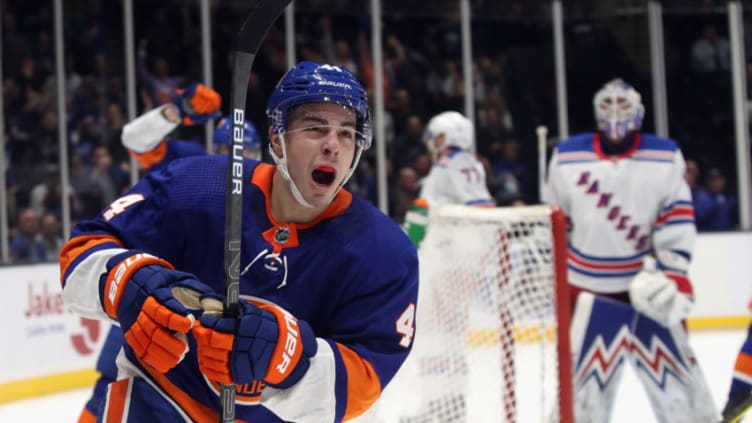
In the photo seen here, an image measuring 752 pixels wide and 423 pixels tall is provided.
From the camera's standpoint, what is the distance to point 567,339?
270 centimetres

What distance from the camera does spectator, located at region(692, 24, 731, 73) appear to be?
25.9 ft

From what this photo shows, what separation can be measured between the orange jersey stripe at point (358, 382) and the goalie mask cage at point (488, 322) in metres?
1.23

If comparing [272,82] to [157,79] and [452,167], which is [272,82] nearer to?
[157,79]

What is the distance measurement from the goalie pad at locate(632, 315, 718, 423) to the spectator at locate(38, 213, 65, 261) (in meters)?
3.46

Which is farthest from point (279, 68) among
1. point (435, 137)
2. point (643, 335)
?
point (643, 335)

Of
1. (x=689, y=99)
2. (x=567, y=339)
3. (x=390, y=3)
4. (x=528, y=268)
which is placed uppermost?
(x=390, y=3)

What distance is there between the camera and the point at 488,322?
314cm

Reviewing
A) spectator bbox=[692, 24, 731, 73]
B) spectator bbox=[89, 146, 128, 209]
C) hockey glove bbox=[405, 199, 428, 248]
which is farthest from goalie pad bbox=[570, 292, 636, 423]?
spectator bbox=[692, 24, 731, 73]

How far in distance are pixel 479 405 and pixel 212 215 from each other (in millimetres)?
1689

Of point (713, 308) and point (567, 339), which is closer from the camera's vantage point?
point (567, 339)

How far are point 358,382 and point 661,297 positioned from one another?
1735mm

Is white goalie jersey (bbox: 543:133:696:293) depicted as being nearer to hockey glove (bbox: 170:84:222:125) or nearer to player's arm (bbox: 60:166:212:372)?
hockey glove (bbox: 170:84:222:125)

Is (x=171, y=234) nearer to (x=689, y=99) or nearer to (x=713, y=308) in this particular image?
(x=713, y=308)

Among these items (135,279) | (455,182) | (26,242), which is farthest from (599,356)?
(26,242)
